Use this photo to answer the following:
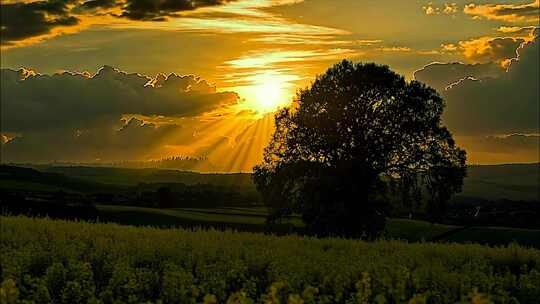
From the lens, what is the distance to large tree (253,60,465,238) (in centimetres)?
4322

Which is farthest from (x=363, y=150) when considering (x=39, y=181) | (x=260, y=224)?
(x=39, y=181)

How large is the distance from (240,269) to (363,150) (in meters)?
30.0

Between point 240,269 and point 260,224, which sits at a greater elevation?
point 240,269

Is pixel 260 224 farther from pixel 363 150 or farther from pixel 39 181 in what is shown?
pixel 39 181

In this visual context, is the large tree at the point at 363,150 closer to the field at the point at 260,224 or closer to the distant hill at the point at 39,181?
the field at the point at 260,224

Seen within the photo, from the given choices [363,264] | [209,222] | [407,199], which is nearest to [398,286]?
[363,264]

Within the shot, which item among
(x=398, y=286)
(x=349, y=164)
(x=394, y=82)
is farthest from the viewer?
(x=394, y=82)

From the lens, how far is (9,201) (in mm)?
69000

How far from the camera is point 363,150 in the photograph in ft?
144

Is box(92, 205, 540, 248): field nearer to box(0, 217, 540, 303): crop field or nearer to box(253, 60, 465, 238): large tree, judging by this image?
box(253, 60, 465, 238): large tree

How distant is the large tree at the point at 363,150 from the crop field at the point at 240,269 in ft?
71.9

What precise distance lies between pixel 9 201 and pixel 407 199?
41.5 m

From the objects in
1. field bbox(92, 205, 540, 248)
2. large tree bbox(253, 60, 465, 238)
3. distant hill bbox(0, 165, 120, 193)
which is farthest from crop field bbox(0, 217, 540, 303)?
distant hill bbox(0, 165, 120, 193)

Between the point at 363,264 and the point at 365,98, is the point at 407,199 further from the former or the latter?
the point at 363,264
